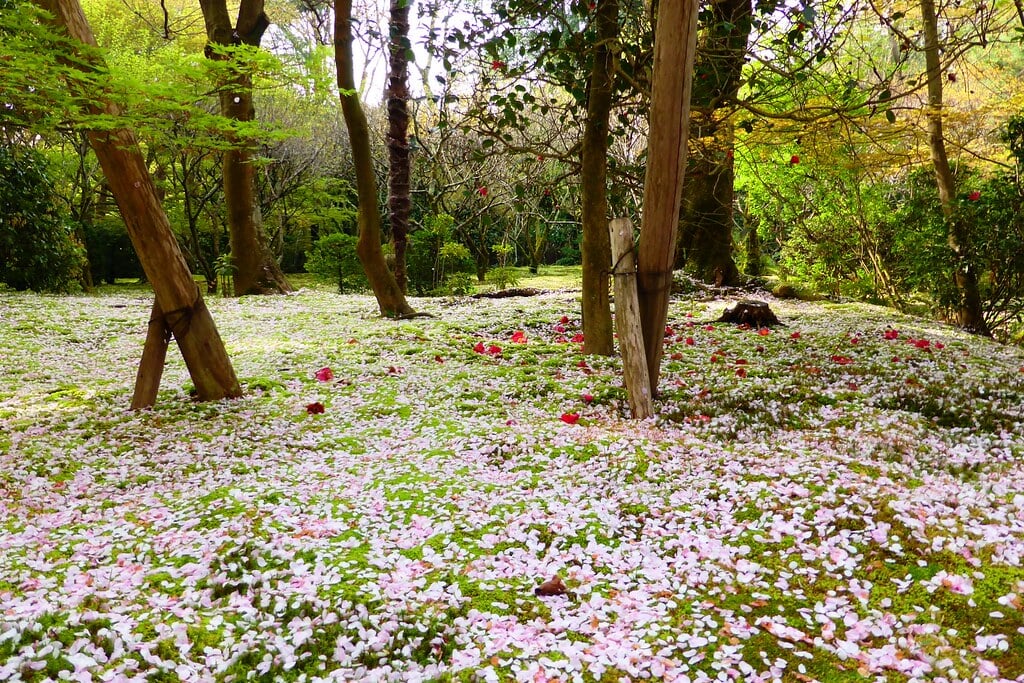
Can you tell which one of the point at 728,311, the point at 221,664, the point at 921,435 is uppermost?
the point at 728,311

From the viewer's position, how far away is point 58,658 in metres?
1.96

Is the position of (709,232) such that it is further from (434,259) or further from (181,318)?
(181,318)

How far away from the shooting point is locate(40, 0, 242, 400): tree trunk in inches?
163

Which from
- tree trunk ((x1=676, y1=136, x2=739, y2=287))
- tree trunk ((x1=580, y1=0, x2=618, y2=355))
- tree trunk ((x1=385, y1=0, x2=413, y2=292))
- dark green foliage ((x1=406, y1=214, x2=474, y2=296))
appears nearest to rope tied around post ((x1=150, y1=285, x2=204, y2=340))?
tree trunk ((x1=580, y1=0, x2=618, y2=355))

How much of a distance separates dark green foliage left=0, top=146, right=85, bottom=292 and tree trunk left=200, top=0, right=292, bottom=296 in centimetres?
330

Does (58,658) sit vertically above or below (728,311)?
below

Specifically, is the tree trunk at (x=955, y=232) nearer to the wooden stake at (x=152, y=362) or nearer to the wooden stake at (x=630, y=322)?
the wooden stake at (x=630, y=322)

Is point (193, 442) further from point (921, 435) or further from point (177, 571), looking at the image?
point (921, 435)

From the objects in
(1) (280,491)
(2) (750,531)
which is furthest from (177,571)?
(2) (750,531)

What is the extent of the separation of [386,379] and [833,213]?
1170 centimetres

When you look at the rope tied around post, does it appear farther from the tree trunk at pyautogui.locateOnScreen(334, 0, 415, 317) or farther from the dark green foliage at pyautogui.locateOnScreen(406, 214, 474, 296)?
the dark green foliage at pyautogui.locateOnScreen(406, 214, 474, 296)

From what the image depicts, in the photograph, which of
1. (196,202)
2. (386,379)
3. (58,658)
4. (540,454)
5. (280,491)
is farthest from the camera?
(196,202)

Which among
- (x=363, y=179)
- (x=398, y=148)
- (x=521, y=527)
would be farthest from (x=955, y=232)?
(x=398, y=148)

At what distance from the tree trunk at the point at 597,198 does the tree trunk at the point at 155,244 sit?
11.2 feet
